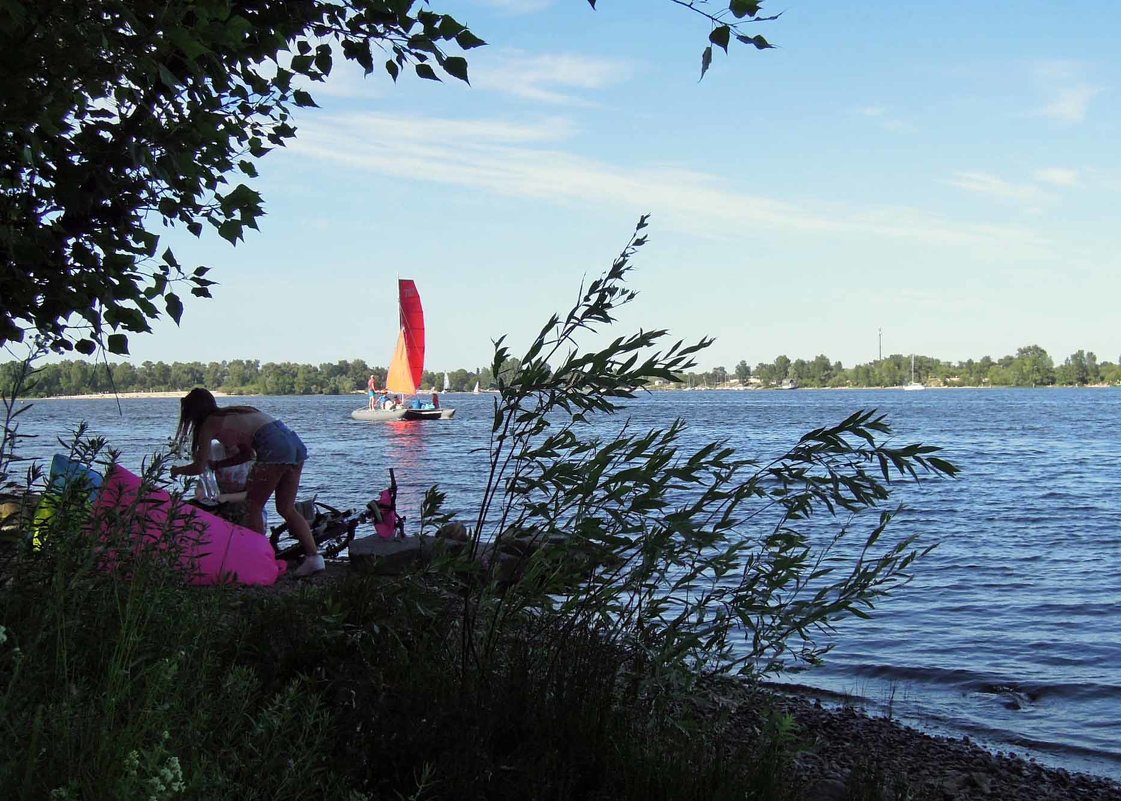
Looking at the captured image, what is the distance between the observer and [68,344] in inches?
203

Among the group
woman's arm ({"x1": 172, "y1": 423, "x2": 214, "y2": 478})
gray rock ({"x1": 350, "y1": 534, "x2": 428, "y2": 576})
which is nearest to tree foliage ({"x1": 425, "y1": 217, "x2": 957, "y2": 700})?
gray rock ({"x1": 350, "y1": 534, "x2": 428, "y2": 576})

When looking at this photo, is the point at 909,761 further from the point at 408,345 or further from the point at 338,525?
the point at 408,345

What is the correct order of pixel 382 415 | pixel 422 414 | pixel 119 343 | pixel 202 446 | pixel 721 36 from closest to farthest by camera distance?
pixel 721 36, pixel 119 343, pixel 202 446, pixel 382 415, pixel 422 414

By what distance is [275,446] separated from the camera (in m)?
8.87

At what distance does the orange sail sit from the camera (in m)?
58.1

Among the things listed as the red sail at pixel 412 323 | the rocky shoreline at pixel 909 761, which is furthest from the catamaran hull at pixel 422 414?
the rocky shoreline at pixel 909 761

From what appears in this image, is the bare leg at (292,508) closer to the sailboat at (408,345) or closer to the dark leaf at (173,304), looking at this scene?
the dark leaf at (173,304)

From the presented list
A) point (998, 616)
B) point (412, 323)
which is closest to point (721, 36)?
point (998, 616)

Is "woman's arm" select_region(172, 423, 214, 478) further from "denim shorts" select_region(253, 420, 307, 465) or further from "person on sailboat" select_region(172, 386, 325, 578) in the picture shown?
"denim shorts" select_region(253, 420, 307, 465)

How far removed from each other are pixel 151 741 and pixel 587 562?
2475 millimetres

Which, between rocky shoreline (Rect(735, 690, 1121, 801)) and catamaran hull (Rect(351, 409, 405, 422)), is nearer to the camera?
rocky shoreline (Rect(735, 690, 1121, 801))

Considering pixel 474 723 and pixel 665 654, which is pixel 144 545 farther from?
pixel 665 654

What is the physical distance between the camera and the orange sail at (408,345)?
58.1 metres

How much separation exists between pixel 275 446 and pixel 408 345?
51956 mm
